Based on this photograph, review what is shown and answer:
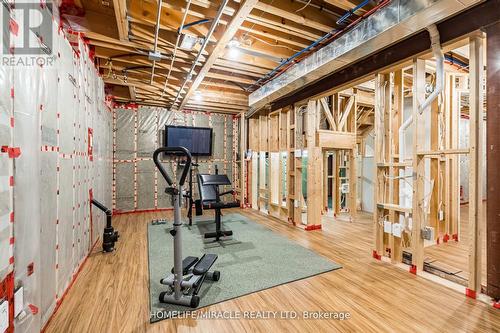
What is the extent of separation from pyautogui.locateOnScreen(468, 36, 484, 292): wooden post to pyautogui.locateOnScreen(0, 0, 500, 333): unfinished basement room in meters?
0.02

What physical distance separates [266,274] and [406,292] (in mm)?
1459

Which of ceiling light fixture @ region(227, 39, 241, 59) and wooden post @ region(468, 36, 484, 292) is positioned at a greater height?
ceiling light fixture @ region(227, 39, 241, 59)

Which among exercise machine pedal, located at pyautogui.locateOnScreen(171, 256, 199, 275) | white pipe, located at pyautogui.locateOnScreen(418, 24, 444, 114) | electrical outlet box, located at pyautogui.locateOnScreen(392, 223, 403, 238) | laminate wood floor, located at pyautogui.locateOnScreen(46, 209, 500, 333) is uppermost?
white pipe, located at pyautogui.locateOnScreen(418, 24, 444, 114)

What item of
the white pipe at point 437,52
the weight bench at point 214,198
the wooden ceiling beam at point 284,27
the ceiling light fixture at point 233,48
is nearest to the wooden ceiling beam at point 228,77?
the ceiling light fixture at point 233,48

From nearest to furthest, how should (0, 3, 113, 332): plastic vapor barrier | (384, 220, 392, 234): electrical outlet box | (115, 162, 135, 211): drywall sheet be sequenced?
1. (0, 3, 113, 332): plastic vapor barrier
2. (384, 220, 392, 234): electrical outlet box
3. (115, 162, 135, 211): drywall sheet

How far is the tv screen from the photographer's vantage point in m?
6.48

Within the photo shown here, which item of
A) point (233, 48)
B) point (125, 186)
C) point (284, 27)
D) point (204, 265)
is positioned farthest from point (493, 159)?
point (125, 186)

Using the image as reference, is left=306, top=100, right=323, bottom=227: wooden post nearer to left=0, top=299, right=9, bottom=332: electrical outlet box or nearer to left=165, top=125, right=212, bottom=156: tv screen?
left=165, top=125, right=212, bottom=156: tv screen

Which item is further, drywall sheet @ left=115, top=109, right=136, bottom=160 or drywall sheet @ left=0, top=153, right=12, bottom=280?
drywall sheet @ left=115, top=109, right=136, bottom=160

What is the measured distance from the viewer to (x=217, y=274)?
254 centimetres

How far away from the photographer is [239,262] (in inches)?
120

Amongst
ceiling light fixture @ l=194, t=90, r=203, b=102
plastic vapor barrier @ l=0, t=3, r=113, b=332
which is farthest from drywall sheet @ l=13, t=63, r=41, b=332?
ceiling light fixture @ l=194, t=90, r=203, b=102

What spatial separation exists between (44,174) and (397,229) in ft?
12.4

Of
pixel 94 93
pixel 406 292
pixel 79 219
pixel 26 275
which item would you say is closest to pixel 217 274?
pixel 26 275
